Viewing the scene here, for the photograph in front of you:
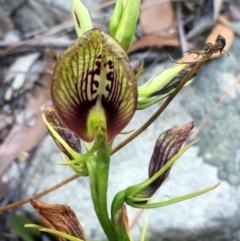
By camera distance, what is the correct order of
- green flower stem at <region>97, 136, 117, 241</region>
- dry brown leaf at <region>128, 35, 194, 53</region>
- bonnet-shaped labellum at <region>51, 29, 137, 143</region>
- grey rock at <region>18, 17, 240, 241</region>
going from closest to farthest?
bonnet-shaped labellum at <region>51, 29, 137, 143</region>
green flower stem at <region>97, 136, 117, 241</region>
grey rock at <region>18, 17, 240, 241</region>
dry brown leaf at <region>128, 35, 194, 53</region>

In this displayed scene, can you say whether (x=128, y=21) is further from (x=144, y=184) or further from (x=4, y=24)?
(x=4, y=24)

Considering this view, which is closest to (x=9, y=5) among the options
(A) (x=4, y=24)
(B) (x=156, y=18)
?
(A) (x=4, y=24)

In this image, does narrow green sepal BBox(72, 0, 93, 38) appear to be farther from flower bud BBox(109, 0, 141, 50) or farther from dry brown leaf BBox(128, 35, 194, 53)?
dry brown leaf BBox(128, 35, 194, 53)

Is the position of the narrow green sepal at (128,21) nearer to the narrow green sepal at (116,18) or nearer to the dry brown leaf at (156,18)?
the narrow green sepal at (116,18)

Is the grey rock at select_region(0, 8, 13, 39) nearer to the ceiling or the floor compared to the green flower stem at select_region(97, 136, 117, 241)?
nearer to the ceiling

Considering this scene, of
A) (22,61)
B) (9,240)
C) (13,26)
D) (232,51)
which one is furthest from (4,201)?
(232,51)

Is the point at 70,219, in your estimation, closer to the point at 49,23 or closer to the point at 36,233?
the point at 36,233

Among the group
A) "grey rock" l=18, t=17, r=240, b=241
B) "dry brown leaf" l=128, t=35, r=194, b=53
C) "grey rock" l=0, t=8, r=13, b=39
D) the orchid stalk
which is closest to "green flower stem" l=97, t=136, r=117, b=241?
the orchid stalk
